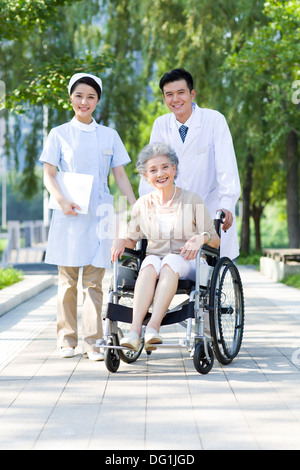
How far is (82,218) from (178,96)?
3.47 feet

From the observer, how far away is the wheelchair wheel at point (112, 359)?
195 inches

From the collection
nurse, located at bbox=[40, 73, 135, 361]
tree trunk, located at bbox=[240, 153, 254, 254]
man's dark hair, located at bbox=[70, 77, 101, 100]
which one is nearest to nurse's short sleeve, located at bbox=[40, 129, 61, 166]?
nurse, located at bbox=[40, 73, 135, 361]

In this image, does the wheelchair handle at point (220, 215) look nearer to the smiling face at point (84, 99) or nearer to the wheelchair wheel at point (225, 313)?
the wheelchair wheel at point (225, 313)

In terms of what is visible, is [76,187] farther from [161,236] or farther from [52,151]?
[161,236]

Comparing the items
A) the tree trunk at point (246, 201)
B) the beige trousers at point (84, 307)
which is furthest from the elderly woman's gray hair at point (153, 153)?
the tree trunk at point (246, 201)

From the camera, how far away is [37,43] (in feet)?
61.1

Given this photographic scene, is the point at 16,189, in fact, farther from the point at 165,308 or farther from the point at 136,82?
the point at 165,308

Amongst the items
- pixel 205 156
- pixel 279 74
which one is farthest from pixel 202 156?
pixel 279 74

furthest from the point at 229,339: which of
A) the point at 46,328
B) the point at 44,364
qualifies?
the point at 46,328

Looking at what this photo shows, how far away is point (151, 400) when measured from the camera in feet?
14.1

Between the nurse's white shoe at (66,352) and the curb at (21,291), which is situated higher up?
the curb at (21,291)

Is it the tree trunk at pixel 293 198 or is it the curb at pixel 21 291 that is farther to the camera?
the tree trunk at pixel 293 198

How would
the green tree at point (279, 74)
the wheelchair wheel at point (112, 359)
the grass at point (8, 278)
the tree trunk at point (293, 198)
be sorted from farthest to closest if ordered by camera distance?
the tree trunk at point (293, 198) < the green tree at point (279, 74) < the grass at point (8, 278) < the wheelchair wheel at point (112, 359)

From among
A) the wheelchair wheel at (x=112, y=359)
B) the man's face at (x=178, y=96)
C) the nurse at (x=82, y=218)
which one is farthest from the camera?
the nurse at (x=82, y=218)
